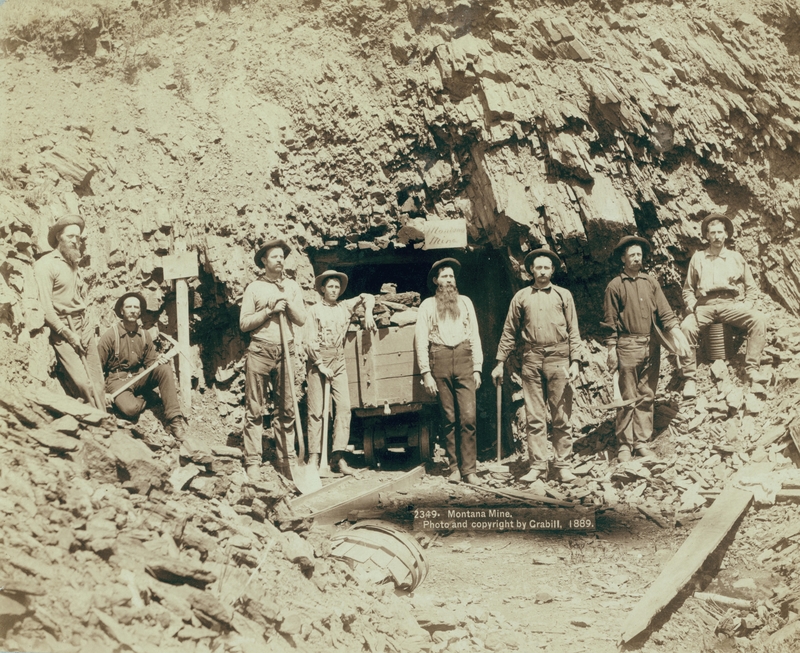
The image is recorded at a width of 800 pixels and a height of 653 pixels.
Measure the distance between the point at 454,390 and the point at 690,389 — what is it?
224 cm

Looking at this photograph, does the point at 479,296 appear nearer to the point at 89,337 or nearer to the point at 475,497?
the point at 475,497

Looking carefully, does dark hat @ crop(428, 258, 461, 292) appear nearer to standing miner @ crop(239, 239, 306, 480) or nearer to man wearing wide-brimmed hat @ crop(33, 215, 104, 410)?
standing miner @ crop(239, 239, 306, 480)

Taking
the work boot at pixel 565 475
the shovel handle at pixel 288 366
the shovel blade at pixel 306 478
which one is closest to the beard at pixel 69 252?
the shovel handle at pixel 288 366

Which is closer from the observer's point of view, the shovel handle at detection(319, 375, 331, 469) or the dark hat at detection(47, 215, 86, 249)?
the dark hat at detection(47, 215, 86, 249)

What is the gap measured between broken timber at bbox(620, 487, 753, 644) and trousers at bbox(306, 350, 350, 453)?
3.19 meters

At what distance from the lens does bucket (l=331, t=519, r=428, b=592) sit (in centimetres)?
574

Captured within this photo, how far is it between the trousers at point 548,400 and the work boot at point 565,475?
82 mm

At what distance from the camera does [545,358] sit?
7.31 meters

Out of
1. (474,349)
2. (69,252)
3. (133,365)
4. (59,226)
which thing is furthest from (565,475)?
(59,226)

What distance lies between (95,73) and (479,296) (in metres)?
4.92

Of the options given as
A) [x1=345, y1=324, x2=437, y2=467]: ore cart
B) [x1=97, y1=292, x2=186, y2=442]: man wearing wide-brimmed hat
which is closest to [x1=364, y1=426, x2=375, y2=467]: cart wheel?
[x1=345, y1=324, x2=437, y2=467]: ore cart

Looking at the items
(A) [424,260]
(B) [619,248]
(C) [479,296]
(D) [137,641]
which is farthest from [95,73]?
(D) [137,641]

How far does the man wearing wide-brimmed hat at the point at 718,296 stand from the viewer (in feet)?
24.2

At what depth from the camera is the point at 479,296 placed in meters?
8.95
